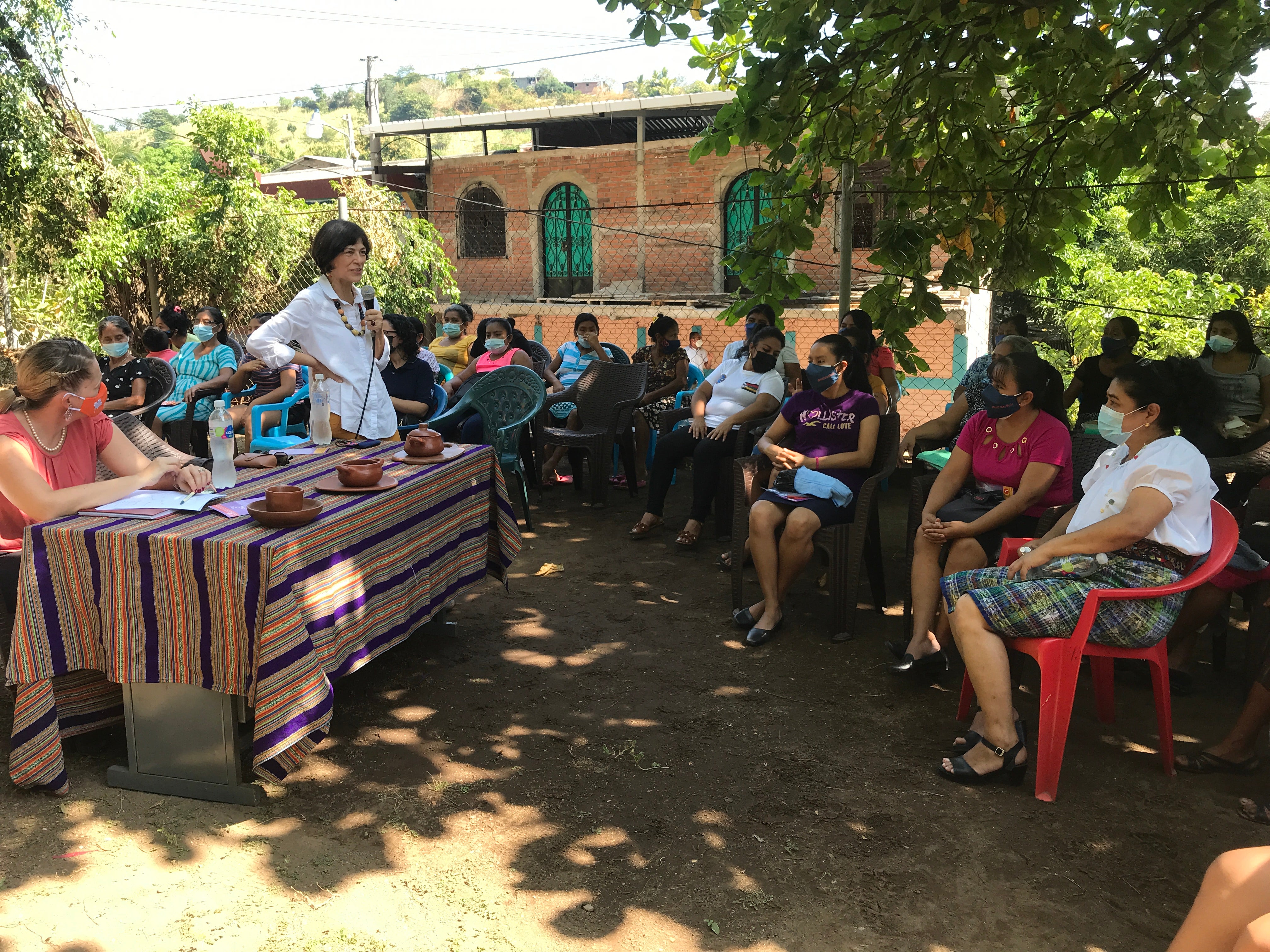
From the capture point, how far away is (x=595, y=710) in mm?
3832

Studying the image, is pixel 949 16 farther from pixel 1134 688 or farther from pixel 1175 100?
pixel 1134 688

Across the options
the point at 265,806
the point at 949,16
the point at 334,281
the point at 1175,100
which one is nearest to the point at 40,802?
the point at 265,806

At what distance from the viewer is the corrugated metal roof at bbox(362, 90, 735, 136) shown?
48.4ft

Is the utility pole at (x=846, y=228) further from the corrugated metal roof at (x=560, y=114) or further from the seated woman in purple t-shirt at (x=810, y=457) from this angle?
the corrugated metal roof at (x=560, y=114)

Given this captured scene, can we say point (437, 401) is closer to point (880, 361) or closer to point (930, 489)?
point (880, 361)

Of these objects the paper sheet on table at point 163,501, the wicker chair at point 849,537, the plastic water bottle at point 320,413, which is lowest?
the wicker chair at point 849,537

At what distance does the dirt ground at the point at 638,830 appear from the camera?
99.7 inches

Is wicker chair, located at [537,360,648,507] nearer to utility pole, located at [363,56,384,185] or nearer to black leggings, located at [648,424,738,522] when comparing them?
black leggings, located at [648,424,738,522]

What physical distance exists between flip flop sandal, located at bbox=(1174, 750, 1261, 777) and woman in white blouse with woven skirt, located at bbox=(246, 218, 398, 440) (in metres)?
3.64

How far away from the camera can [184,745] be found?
3088mm

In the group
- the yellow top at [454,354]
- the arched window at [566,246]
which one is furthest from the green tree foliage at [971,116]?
the arched window at [566,246]

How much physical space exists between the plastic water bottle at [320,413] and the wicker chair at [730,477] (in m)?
2.36

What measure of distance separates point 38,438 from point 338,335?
132 cm

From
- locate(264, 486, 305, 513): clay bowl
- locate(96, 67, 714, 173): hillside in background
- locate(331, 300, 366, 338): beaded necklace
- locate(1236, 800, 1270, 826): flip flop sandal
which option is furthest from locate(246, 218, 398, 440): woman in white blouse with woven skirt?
locate(96, 67, 714, 173): hillside in background
